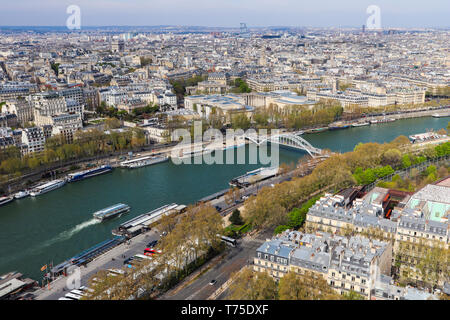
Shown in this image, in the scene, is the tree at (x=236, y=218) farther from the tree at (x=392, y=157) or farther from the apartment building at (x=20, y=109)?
the apartment building at (x=20, y=109)

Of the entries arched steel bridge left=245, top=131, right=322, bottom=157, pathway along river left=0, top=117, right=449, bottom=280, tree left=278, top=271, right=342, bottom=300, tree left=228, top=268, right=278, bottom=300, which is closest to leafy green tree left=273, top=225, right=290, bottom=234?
tree left=228, top=268, right=278, bottom=300

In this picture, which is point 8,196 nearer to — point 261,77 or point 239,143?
point 239,143

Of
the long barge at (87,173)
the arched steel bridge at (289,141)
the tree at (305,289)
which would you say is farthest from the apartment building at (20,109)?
the tree at (305,289)

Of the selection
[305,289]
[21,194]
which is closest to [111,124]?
[21,194]

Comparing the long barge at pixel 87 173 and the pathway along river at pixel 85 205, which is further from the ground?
the long barge at pixel 87 173

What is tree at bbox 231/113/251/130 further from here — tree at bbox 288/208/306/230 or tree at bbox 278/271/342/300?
tree at bbox 278/271/342/300
